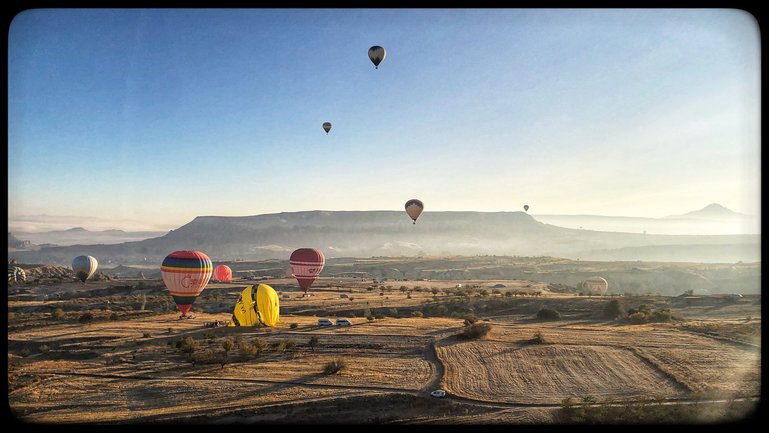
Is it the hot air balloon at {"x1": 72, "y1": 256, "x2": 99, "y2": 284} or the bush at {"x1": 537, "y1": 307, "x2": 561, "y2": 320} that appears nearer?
the bush at {"x1": 537, "y1": 307, "x2": 561, "y2": 320}

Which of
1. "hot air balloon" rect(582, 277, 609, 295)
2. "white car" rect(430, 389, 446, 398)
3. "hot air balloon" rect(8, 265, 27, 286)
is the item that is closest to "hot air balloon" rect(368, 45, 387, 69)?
"white car" rect(430, 389, 446, 398)

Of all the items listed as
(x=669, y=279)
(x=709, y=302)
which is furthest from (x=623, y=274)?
(x=709, y=302)

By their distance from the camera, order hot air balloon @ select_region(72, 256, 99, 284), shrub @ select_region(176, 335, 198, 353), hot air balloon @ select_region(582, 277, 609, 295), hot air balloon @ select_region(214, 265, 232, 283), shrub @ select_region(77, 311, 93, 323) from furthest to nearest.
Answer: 1. hot air balloon @ select_region(214, 265, 232, 283)
2. hot air balloon @ select_region(72, 256, 99, 284)
3. hot air balloon @ select_region(582, 277, 609, 295)
4. shrub @ select_region(77, 311, 93, 323)
5. shrub @ select_region(176, 335, 198, 353)

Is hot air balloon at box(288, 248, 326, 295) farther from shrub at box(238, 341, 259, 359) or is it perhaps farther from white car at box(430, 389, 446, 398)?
white car at box(430, 389, 446, 398)

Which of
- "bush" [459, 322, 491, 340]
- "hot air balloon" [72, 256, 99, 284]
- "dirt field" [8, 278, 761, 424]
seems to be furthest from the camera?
"hot air balloon" [72, 256, 99, 284]

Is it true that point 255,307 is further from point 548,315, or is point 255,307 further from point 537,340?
point 548,315

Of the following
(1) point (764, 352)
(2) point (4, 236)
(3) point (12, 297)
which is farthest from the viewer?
(3) point (12, 297)

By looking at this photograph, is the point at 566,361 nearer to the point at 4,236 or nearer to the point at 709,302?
the point at 4,236

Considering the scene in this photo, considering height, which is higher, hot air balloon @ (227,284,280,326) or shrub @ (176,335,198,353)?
hot air balloon @ (227,284,280,326)
